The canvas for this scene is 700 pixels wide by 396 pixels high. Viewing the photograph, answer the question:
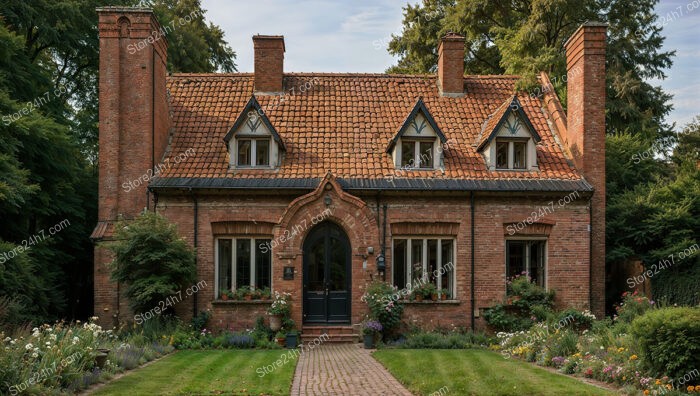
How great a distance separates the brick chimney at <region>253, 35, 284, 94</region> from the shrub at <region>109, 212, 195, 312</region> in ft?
21.9

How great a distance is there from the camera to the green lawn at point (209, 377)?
11227mm

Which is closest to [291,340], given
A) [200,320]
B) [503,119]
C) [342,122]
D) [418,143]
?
[200,320]

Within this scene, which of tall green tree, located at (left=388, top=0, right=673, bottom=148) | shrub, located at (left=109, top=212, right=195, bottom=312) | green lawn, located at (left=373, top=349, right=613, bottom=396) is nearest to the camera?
green lawn, located at (left=373, top=349, right=613, bottom=396)

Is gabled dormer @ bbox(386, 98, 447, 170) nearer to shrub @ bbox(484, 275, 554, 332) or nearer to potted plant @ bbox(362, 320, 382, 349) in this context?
shrub @ bbox(484, 275, 554, 332)

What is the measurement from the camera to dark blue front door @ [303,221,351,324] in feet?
63.0

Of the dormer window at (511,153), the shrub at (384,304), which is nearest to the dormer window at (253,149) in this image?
the shrub at (384,304)

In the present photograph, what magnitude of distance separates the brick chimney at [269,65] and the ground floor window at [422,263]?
7.25m

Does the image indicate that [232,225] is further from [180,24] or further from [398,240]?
[180,24]

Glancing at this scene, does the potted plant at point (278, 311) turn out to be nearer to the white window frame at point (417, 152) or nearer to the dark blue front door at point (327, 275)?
the dark blue front door at point (327, 275)

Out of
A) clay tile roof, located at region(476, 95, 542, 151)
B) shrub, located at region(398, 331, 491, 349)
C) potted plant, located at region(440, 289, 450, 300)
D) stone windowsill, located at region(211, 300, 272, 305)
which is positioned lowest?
shrub, located at region(398, 331, 491, 349)

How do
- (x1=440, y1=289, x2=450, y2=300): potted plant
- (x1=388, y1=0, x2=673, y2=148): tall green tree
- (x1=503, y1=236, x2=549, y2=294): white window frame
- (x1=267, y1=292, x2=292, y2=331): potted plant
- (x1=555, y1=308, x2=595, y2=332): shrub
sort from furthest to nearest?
(x1=388, y1=0, x2=673, y2=148): tall green tree, (x1=503, y1=236, x2=549, y2=294): white window frame, (x1=440, y1=289, x2=450, y2=300): potted plant, (x1=555, y1=308, x2=595, y2=332): shrub, (x1=267, y1=292, x2=292, y2=331): potted plant

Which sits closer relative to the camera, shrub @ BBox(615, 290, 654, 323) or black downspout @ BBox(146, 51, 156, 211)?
shrub @ BBox(615, 290, 654, 323)

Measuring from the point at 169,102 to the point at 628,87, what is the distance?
60.9ft

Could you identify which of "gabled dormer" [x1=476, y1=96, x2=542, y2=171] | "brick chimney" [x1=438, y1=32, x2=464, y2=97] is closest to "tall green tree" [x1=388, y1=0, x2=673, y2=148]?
"brick chimney" [x1=438, y1=32, x2=464, y2=97]
